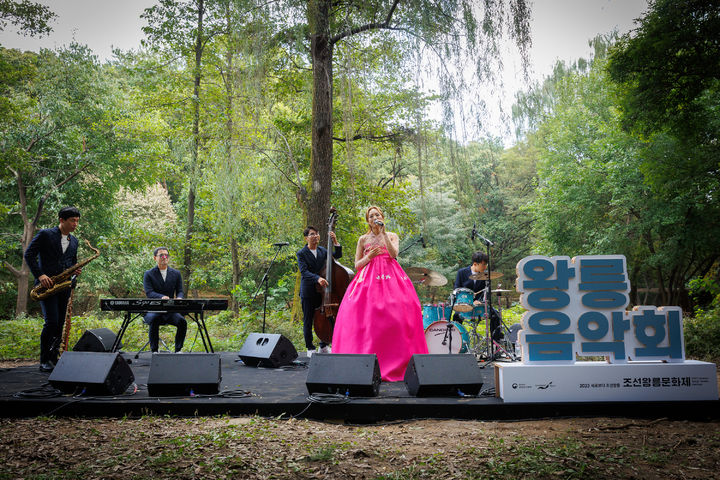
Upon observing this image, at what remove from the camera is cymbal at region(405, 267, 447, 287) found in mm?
6395

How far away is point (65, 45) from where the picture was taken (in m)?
13.2

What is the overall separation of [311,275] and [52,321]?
2764 mm

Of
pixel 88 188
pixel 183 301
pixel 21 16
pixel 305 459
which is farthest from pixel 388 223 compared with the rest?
pixel 88 188

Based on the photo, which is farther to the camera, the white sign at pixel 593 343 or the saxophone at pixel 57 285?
the saxophone at pixel 57 285

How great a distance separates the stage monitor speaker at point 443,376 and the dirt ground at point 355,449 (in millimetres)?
354

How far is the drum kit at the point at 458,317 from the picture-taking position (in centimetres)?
580

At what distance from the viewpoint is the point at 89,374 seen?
386cm

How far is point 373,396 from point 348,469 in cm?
121

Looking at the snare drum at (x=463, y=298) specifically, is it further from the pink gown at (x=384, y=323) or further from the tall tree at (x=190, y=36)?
the tall tree at (x=190, y=36)

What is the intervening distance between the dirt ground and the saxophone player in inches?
60.6

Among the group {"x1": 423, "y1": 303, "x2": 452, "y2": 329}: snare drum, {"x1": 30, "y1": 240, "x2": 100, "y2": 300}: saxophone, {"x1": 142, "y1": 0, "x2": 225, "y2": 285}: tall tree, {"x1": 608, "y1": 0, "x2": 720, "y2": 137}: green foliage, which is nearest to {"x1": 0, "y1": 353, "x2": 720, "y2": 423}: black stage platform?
{"x1": 30, "y1": 240, "x2": 100, "y2": 300}: saxophone

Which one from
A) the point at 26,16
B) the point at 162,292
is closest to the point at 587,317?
the point at 162,292

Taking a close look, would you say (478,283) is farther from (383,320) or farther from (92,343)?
(92,343)

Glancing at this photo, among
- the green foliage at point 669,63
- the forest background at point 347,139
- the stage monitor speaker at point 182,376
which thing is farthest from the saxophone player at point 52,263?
the green foliage at point 669,63
